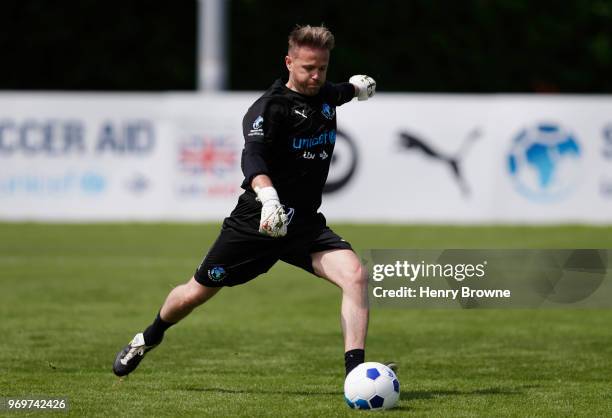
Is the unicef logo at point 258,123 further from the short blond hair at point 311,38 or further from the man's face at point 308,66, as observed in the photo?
the short blond hair at point 311,38

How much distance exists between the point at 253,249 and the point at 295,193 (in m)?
0.44

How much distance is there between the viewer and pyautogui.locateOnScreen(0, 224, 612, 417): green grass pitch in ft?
25.5

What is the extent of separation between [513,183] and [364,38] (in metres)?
14.9

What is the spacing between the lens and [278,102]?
305 inches

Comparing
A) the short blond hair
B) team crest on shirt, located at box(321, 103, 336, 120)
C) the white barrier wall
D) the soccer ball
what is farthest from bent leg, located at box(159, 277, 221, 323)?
the white barrier wall

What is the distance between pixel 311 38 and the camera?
7.62 meters

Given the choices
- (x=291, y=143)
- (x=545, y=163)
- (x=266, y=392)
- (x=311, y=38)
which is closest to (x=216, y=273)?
(x=266, y=392)

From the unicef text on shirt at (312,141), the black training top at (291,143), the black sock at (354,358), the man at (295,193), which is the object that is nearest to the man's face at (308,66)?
the man at (295,193)

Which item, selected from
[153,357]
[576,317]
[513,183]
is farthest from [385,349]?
[513,183]

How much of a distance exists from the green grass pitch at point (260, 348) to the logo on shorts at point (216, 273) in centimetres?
73

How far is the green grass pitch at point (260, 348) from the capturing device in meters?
7.77

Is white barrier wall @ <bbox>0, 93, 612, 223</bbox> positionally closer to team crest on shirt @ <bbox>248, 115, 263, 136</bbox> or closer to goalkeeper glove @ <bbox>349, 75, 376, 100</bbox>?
goalkeeper glove @ <bbox>349, 75, 376, 100</bbox>

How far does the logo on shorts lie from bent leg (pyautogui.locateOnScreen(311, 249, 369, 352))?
24.4 inches

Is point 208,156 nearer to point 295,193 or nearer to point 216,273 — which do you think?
point 216,273
